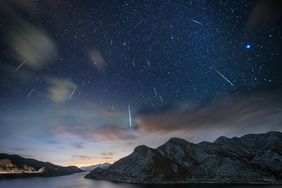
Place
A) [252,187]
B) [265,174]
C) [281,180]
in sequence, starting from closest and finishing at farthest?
[252,187], [281,180], [265,174]

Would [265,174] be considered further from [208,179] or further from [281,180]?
[208,179]

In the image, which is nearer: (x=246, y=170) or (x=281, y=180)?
(x=281, y=180)

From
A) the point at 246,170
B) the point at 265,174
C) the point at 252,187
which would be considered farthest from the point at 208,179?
the point at 252,187

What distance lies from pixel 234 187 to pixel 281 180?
58.9 meters

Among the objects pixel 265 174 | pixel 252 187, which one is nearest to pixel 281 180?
pixel 265 174

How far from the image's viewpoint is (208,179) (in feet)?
654

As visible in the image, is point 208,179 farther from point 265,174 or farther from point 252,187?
point 252,187

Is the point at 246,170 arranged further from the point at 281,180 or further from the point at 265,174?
the point at 281,180

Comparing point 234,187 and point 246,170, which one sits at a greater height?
point 246,170

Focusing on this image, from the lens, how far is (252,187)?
14100 centimetres

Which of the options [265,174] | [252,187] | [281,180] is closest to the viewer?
[252,187]

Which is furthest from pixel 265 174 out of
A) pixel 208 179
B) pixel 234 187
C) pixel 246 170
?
pixel 234 187

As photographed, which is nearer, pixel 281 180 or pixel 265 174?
pixel 281 180

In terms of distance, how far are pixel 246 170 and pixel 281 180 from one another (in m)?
31.8
